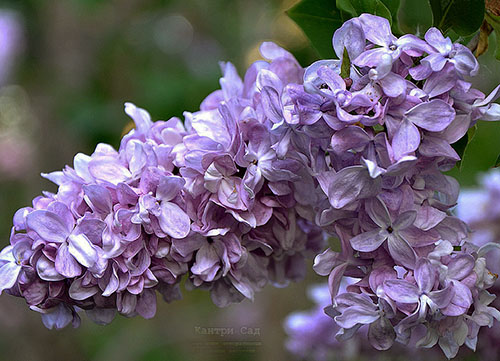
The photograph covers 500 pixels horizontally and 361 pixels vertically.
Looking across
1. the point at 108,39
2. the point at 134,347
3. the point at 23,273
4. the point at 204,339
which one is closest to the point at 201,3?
the point at 108,39

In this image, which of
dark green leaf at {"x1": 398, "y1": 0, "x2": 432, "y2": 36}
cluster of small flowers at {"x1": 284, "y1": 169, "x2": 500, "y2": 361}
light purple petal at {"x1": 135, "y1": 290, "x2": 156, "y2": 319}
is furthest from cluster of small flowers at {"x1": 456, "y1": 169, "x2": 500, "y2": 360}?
light purple petal at {"x1": 135, "y1": 290, "x2": 156, "y2": 319}

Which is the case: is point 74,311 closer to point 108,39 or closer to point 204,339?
point 204,339

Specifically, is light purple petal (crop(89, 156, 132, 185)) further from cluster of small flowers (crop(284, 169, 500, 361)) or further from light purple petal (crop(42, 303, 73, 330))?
cluster of small flowers (crop(284, 169, 500, 361))

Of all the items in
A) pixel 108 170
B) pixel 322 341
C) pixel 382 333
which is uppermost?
pixel 108 170

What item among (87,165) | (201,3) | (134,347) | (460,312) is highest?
(87,165)

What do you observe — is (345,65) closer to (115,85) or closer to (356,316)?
(356,316)

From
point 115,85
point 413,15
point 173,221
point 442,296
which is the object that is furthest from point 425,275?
point 115,85
